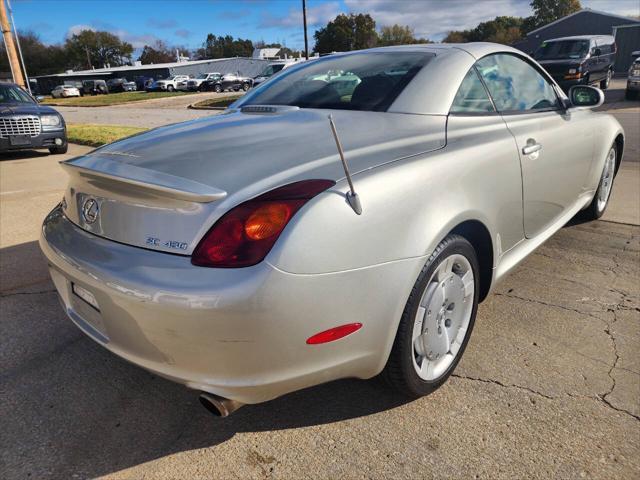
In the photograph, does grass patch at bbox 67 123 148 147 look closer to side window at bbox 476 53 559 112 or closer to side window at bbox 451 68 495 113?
side window at bbox 476 53 559 112

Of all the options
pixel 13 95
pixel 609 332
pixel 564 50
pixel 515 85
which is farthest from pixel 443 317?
pixel 564 50

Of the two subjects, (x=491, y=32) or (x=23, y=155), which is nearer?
(x=23, y=155)

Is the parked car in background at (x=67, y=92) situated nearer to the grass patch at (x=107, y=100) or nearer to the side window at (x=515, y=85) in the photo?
the grass patch at (x=107, y=100)

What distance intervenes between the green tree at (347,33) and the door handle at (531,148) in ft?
264

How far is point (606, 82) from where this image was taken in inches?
781

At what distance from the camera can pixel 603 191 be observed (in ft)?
14.8

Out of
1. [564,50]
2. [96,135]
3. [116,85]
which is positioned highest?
[564,50]

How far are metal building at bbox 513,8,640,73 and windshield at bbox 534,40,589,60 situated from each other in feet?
81.0

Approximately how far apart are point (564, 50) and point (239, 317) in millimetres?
19281

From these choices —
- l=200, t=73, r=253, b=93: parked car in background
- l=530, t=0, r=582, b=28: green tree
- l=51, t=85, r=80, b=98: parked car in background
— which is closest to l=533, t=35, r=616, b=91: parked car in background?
l=200, t=73, r=253, b=93: parked car in background

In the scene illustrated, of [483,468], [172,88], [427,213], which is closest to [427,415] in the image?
[483,468]

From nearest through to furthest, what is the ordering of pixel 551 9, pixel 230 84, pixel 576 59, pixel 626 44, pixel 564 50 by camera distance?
pixel 576 59 → pixel 564 50 → pixel 626 44 → pixel 230 84 → pixel 551 9

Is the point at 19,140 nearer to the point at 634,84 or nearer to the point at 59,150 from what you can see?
the point at 59,150

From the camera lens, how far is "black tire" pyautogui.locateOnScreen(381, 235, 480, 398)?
1.99m
